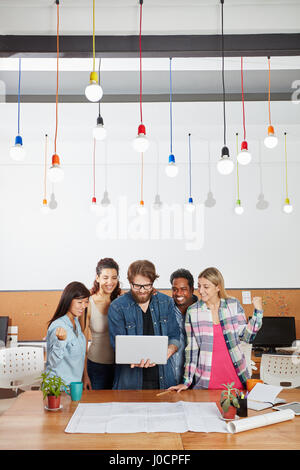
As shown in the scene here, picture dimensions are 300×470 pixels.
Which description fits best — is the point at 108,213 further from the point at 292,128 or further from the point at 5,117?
the point at 292,128

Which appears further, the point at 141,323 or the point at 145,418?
the point at 141,323

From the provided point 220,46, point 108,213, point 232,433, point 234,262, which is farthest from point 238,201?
point 232,433

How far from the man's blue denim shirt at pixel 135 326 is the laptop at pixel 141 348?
309mm

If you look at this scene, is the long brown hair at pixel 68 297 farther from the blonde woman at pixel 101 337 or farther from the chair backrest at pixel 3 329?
the chair backrest at pixel 3 329

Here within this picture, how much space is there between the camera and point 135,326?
2842 mm

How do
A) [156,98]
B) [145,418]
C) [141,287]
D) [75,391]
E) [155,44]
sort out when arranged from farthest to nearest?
1. [156,98]
2. [155,44]
3. [141,287]
4. [75,391]
5. [145,418]

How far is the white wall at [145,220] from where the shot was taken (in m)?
5.89

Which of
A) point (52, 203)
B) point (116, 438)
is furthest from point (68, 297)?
point (52, 203)

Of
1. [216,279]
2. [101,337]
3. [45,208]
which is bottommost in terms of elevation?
[101,337]

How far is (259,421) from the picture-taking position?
199 centimetres

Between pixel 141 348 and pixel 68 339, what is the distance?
1.71 ft

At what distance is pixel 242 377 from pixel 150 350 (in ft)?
2.30

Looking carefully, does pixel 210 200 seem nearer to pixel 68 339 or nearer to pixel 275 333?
pixel 275 333

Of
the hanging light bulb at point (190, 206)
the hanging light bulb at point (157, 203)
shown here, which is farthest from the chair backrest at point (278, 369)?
the hanging light bulb at point (157, 203)
